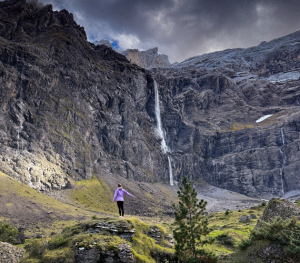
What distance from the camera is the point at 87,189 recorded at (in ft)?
349

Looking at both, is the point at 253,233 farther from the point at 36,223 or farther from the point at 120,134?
the point at 120,134

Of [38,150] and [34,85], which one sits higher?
[34,85]

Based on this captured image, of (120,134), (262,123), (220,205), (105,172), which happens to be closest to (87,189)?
(105,172)

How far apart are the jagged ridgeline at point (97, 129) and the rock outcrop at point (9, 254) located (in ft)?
268

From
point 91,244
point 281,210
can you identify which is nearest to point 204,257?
point 91,244

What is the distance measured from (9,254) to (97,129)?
13310cm

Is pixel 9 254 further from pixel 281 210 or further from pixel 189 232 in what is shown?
pixel 281 210

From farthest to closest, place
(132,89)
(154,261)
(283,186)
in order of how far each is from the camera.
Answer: (132,89) < (283,186) < (154,261)

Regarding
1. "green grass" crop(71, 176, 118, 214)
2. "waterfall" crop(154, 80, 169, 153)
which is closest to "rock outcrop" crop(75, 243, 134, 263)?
"green grass" crop(71, 176, 118, 214)

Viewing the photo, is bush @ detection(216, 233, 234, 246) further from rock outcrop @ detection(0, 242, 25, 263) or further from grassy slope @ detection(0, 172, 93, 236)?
grassy slope @ detection(0, 172, 93, 236)

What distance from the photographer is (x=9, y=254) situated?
46.4 feet

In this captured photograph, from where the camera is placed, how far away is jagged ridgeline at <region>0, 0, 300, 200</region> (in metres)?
106

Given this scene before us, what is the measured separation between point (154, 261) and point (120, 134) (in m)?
139

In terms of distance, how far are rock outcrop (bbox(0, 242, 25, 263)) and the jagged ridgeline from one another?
81733mm
